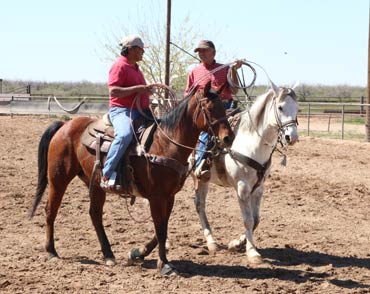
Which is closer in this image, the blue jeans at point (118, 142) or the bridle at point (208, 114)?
the bridle at point (208, 114)

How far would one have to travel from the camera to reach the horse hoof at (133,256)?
7.03m

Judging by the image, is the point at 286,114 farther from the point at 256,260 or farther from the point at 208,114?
the point at 256,260

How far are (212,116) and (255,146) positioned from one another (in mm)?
1116

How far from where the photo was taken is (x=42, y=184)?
7.83m

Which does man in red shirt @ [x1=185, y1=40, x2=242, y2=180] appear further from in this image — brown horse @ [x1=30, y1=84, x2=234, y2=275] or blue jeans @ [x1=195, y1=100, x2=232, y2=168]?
brown horse @ [x1=30, y1=84, x2=234, y2=275]

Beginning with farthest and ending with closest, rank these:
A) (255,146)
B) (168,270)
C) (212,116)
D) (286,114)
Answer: (255,146)
(286,114)
(168,270)
(212,116)

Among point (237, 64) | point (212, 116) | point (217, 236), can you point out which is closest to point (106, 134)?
point (212, 116)

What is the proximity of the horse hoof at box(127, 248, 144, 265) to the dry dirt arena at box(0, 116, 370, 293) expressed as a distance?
12 centimetres

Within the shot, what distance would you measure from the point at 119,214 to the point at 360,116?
23.2m

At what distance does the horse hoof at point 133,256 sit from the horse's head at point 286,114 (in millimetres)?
1926

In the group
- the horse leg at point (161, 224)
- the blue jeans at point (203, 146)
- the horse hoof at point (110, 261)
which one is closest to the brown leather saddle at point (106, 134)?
the horse leg at point (161, 224)

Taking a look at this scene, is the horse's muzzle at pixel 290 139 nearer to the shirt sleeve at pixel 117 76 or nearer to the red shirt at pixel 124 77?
the red shirt at pixel 124 77

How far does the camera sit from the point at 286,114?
7.12m

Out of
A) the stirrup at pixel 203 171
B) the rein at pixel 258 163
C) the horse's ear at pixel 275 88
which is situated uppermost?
the horse's ear at pixel 275 88
